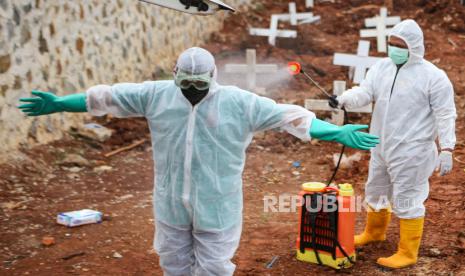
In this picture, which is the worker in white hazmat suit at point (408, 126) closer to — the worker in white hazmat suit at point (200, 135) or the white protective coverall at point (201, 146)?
the worker in white hazmat suit at point (200, 135)

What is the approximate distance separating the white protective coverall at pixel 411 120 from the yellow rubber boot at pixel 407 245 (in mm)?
81

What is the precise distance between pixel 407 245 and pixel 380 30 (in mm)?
8045

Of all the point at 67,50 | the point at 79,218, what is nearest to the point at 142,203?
the point at 79,218

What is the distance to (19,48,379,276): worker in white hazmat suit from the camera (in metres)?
3.77

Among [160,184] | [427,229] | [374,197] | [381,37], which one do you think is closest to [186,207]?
[160,184]

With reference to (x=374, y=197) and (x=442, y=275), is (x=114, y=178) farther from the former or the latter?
(x=442, y=275)

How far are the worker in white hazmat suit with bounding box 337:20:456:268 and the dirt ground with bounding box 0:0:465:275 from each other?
471 mm

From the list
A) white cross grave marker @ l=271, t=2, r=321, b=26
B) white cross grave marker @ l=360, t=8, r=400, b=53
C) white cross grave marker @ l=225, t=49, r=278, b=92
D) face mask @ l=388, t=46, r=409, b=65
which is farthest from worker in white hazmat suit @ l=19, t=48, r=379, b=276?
white cross grave marker @ l=271, t=2, r=321, b=26

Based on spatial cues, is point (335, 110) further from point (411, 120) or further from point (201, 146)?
point (201, 146)

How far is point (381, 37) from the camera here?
12430 mm

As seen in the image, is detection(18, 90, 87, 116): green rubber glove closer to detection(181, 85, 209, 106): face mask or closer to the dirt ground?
detection(181, 85, 209, 106): face mask

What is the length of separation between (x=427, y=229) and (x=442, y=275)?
3.19 ft

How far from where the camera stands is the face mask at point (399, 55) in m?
5.06

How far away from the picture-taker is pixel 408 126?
16.4 feet
